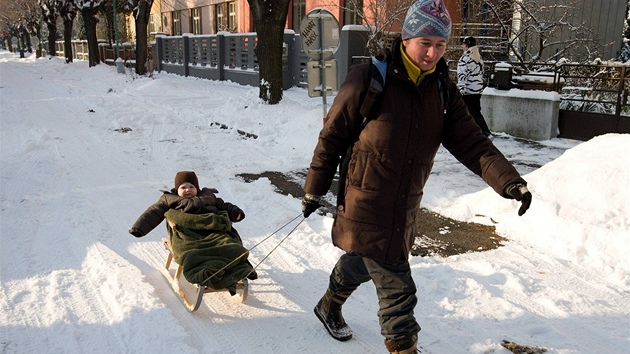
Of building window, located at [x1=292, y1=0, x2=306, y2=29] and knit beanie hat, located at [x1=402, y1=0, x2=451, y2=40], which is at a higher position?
building window, located at [x1=292, y1=0, x2=306, y2=29]

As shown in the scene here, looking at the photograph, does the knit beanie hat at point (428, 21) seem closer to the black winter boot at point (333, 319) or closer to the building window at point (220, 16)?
the black winter boot at point (333, 319)

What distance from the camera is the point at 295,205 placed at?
6500 mm

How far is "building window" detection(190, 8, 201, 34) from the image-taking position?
35.2 m

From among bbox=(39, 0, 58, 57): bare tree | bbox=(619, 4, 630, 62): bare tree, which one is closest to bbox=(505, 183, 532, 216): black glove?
bbox=(619, 4, 630, 62): bare tree

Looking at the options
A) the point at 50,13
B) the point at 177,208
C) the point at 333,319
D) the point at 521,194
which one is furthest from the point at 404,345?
the point at 50,13

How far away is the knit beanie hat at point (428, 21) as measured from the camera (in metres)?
2.73

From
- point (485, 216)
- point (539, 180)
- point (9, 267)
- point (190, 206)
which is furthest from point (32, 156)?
point (539, 180)

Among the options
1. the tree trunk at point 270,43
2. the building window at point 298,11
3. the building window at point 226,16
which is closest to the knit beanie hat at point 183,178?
the tree trunk at point 270,43

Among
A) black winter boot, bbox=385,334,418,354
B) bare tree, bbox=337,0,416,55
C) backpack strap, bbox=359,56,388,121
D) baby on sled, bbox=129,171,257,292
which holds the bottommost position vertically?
black winter boot, bbox=385,334,418,354

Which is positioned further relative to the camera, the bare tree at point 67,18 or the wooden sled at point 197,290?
the bare tree at point 67,18

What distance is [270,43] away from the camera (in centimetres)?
1283

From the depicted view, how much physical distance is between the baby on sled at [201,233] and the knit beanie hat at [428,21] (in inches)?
78.1

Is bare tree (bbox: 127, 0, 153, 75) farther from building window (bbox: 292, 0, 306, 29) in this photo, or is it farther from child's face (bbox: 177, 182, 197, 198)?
child's face (bbox: 177, 182, 197, 198)

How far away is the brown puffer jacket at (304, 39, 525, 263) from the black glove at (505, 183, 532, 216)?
0.03 meters
